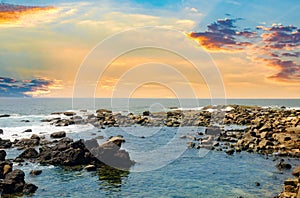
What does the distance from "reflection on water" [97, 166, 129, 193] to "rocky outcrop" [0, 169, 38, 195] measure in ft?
23.2

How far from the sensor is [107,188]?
30.7 meters

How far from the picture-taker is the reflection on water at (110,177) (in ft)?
102

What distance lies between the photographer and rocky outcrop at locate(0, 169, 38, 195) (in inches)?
1144

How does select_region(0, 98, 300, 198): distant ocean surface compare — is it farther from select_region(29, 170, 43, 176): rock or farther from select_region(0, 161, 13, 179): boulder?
select_region(0, 161, 13, 179): boulder

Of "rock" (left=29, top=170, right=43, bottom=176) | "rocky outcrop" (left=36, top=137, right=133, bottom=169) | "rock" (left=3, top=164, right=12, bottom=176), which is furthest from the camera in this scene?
"rocky outcrop" (left=36, top=137, right=133, bottom=169)

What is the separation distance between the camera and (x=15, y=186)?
29328 millimetres

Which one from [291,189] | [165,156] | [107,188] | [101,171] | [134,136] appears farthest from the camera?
[134,136]

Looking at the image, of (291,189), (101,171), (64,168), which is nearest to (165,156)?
(101,171)

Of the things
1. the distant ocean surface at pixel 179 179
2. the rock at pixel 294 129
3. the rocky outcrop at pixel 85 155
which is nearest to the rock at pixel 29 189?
the distant ocean surface at pixel 179 179

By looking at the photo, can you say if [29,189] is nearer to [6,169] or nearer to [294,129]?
[6,169]

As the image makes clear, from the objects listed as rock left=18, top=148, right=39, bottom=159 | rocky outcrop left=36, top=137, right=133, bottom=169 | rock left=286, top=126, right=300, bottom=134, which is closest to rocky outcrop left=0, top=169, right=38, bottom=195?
rocky outcrop left=36, top=137, right=133, bottom=169

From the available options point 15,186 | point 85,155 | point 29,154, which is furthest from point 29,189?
point 29,154

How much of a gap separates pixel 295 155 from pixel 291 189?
64.5 feet

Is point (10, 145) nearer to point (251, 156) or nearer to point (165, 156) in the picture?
point (165, 156)
